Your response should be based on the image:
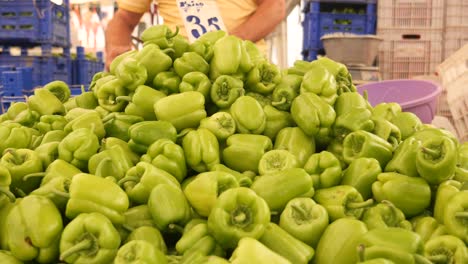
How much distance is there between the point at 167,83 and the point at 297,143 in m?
0.37

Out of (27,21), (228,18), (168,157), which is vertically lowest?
(168,157)

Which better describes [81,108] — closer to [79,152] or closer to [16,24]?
[79,152]

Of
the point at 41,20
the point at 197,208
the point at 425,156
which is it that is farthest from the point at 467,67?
the point at 41,20

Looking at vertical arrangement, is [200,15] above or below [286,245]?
above

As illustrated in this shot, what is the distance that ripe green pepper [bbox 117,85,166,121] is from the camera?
1.31 m

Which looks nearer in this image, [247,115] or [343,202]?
[343,202]

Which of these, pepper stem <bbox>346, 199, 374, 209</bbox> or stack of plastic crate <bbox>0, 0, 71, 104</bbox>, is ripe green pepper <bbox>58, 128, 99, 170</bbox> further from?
stack of plastic crate <bbox>0, 0, 71, 104</bbox>

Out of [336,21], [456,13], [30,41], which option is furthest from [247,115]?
[30,41]

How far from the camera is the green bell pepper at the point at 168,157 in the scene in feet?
3.67

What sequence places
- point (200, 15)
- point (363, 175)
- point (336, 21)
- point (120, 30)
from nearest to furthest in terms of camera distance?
point (363, 175)
point (200, 15)
point (120, 30)
point (336, 21)

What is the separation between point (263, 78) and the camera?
1.39m

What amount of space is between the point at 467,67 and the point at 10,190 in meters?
3.25

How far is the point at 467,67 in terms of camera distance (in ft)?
11.8

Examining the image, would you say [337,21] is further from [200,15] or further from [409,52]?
[200,15]
